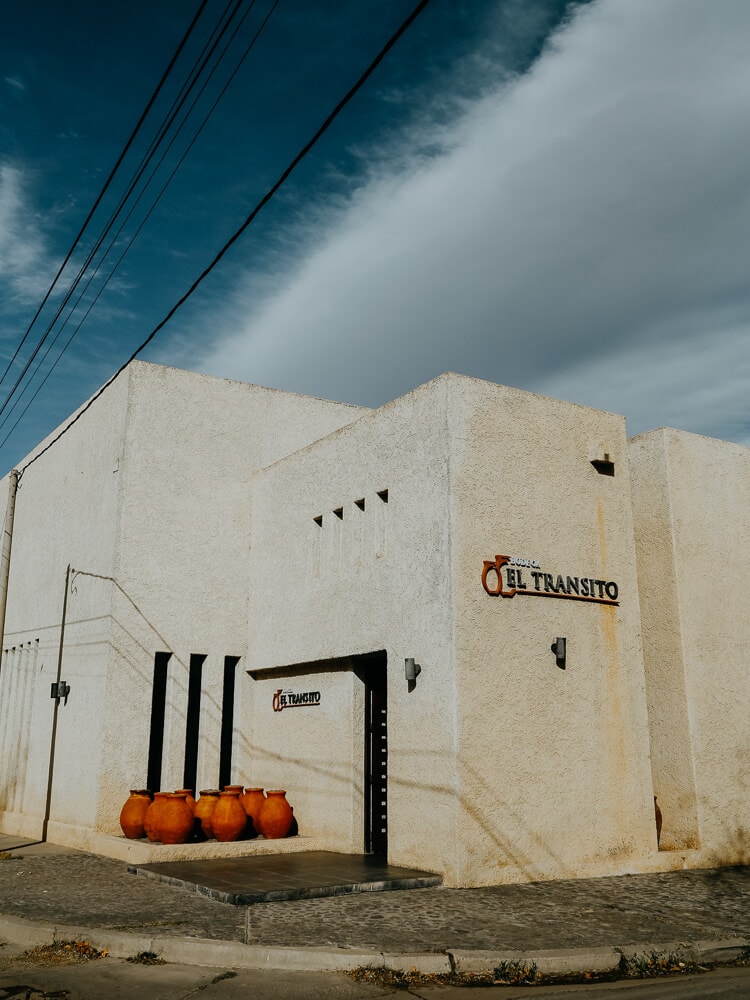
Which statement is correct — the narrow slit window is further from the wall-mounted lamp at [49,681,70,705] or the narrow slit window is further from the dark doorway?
the wall-mounted lamp at [49,681,70,705]

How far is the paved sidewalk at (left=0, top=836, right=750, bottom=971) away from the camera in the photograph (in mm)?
6637

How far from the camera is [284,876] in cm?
956

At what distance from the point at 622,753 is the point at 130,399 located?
893 centimetres

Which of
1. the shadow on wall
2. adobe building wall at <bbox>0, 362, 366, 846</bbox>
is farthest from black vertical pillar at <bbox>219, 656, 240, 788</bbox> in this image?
the shadow on wall

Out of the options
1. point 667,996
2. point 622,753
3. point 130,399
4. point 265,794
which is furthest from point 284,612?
point 667,996

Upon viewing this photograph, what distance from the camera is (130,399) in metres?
14.0

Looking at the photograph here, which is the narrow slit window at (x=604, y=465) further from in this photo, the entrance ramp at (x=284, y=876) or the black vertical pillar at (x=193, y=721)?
the black vertical pillar at (x=193, y=721)

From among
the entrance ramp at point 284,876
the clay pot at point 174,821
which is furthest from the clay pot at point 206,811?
the entrance ramp at point 284,876

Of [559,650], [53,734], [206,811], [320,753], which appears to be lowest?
[206,811]

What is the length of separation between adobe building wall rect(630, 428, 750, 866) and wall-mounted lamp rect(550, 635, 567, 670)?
2.16 m

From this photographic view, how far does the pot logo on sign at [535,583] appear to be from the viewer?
10328 mm

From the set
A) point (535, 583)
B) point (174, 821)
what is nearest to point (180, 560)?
point (174, 821)

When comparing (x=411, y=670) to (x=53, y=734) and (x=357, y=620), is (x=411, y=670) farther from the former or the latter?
(x=53, y=734)

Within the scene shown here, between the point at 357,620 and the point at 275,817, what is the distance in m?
2.99
